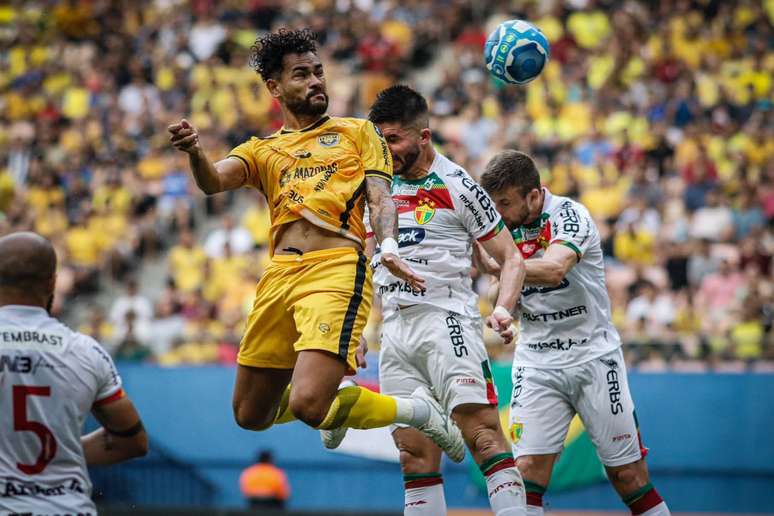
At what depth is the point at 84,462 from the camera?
567cm

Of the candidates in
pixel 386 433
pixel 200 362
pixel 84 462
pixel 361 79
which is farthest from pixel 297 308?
pixel 361 79

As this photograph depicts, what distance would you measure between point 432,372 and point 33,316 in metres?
3.26

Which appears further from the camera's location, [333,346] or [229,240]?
[229,240]

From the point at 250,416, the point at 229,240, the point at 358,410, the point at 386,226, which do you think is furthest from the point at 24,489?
the point at 229,240

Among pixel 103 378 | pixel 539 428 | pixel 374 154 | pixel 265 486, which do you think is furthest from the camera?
pixel 265 486

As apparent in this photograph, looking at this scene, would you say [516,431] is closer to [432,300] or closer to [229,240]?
[432,300]

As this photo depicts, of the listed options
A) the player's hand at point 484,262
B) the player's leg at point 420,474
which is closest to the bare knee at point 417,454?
the player's leg at point 420,474

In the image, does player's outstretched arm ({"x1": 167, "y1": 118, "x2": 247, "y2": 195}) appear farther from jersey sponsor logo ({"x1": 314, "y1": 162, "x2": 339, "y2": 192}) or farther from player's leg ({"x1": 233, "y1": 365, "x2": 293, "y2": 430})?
player's leg ({"x1": 233, "y1": 365, "x2": 293, "y2": 430})

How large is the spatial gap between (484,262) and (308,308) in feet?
6.20

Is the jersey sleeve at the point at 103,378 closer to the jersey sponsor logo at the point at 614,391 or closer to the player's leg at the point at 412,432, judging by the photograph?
the player's leg at the point at 412,432

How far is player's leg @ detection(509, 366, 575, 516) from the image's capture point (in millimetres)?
8238

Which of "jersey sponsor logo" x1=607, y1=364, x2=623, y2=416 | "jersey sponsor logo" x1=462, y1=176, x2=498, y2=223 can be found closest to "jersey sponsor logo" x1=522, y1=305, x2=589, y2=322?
"jersey sponsor logo" x1=607, y1=364, x2=623, y2=416

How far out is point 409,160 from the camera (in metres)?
8.35

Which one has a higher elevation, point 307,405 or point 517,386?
point 307,405
